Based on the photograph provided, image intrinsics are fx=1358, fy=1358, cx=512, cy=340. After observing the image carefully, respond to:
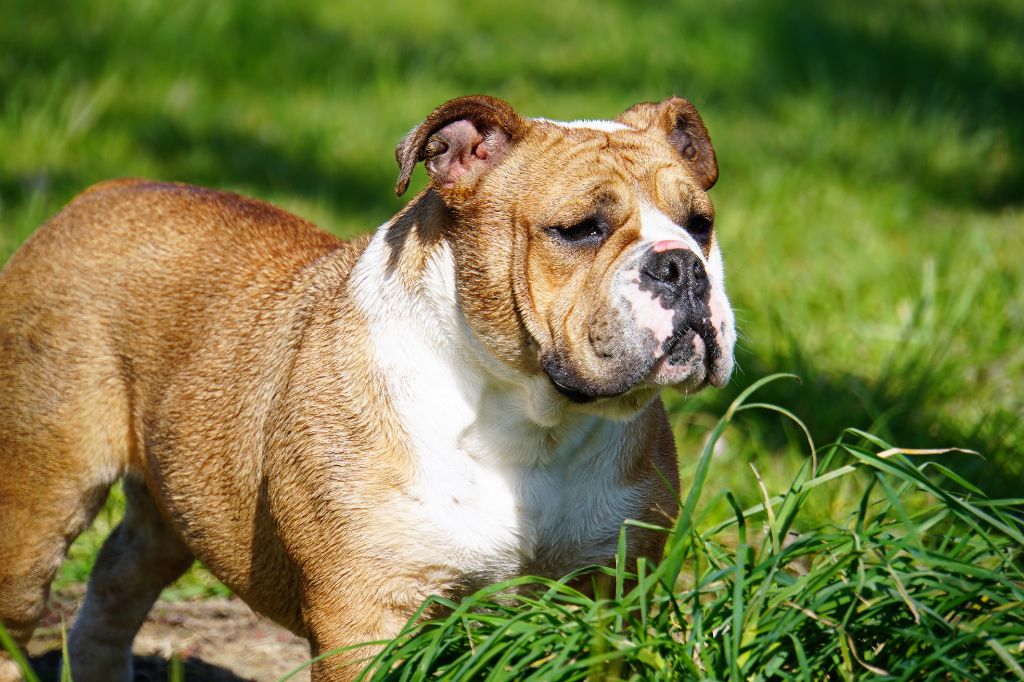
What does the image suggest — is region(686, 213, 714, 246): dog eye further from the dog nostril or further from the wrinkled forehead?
the dog nostril

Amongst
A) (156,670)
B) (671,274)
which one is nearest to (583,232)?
(671,274)

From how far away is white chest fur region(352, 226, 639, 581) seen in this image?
3213mm

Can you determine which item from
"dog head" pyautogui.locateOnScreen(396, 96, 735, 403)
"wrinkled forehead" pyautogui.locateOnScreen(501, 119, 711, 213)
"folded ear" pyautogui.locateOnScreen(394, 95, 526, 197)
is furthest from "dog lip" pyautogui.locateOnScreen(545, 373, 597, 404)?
"folded ear" pyautogui.locateOnScreen(394, 95, 526, 197)

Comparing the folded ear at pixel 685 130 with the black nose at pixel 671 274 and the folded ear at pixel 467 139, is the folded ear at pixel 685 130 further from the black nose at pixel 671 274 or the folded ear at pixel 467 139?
the black nose at pixel 671 274

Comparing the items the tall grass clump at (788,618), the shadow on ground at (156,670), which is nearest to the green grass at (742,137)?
the shadow on ground at (156,670)

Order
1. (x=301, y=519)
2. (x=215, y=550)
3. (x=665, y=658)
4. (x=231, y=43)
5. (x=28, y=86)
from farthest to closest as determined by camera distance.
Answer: (x=231, y=43), (x=28, y=86), (x=215, y=550), (x=301, y=519), (x=665, y=658)

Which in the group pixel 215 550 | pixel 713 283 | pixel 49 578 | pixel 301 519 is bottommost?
pixel 49 578

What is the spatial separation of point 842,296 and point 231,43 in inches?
165

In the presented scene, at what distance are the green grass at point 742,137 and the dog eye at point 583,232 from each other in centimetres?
159

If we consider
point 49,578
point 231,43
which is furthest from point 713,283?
point 231,43

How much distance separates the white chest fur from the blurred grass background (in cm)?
148

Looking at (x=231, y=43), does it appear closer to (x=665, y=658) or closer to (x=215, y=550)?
(x=215, y=550)

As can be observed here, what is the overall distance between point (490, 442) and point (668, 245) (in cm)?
66

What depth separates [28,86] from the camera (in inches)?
284
